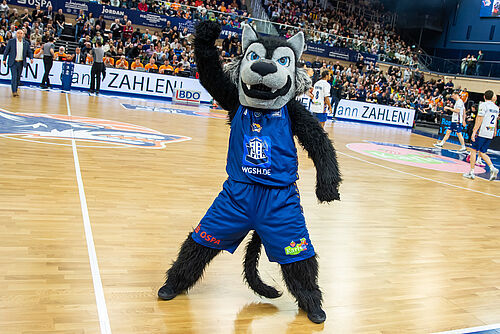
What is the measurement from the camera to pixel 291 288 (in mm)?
3137

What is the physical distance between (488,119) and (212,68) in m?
7.99

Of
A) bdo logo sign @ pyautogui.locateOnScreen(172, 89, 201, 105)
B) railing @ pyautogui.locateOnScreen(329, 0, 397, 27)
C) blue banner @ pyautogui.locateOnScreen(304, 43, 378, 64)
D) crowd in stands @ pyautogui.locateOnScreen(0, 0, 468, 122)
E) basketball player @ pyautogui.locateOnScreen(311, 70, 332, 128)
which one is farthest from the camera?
railing @ pyautogui.locateOnScreen(329, 0, 397, 27)

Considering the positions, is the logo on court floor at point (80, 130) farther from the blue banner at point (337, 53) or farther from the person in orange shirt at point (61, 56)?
the blue banner at point (337, 53)

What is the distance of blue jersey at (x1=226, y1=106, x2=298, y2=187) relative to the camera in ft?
9.86

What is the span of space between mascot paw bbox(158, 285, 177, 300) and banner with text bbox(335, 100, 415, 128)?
17.8m

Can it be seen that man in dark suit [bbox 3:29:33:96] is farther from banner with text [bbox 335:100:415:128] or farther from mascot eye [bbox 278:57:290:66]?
banner with text [bbox 335:100:415:128]

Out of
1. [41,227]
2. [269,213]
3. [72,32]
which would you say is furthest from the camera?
[72,32]

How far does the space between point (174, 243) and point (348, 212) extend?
8.65 feet

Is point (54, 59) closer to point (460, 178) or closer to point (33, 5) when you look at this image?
point (33, 5)

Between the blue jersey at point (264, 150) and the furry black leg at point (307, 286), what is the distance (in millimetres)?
557

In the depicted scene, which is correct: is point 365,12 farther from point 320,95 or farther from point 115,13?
point 320,95

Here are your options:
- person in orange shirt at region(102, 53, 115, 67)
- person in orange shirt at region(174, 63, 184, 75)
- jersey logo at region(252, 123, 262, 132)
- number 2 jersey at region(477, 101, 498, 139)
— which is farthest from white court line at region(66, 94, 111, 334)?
person in orange shirt at region(174, 63, 184, 75)

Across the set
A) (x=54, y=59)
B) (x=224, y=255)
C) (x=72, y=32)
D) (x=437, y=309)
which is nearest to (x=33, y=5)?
(x=72, y=32)

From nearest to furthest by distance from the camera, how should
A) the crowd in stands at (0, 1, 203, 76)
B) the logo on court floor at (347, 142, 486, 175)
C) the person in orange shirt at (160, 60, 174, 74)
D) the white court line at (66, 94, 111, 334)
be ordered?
the white court line at (66, 94, 111, 334) < the logo on court floor at (347, 142, 486, 175) < the crowd in stands at (0, 1, 203, 76) < the person in orange shirt at (160, 60, 174, 74)
